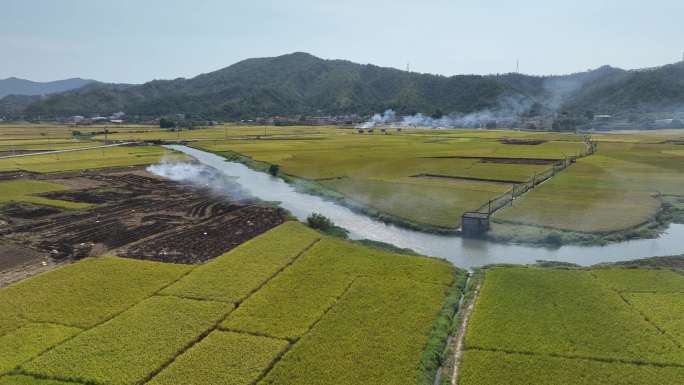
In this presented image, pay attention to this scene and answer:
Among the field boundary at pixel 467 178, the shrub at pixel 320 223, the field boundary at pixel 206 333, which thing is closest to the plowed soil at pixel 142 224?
the shrub at pixel 320 223

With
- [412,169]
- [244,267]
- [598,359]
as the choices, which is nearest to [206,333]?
[244,267]

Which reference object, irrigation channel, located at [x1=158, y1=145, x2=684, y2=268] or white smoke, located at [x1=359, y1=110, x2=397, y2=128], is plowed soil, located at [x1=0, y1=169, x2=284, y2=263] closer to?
irrigation channel, located at [x1=158, y1=145, x2=684, y2=268]

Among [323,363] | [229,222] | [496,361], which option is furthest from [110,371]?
[229,222]

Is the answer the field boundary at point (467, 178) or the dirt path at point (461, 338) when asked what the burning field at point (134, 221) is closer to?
the dirt path at point (461, 338)

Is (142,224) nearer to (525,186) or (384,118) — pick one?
(525,186)

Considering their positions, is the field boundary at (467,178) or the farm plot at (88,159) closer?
the field boundary at (467,178)
